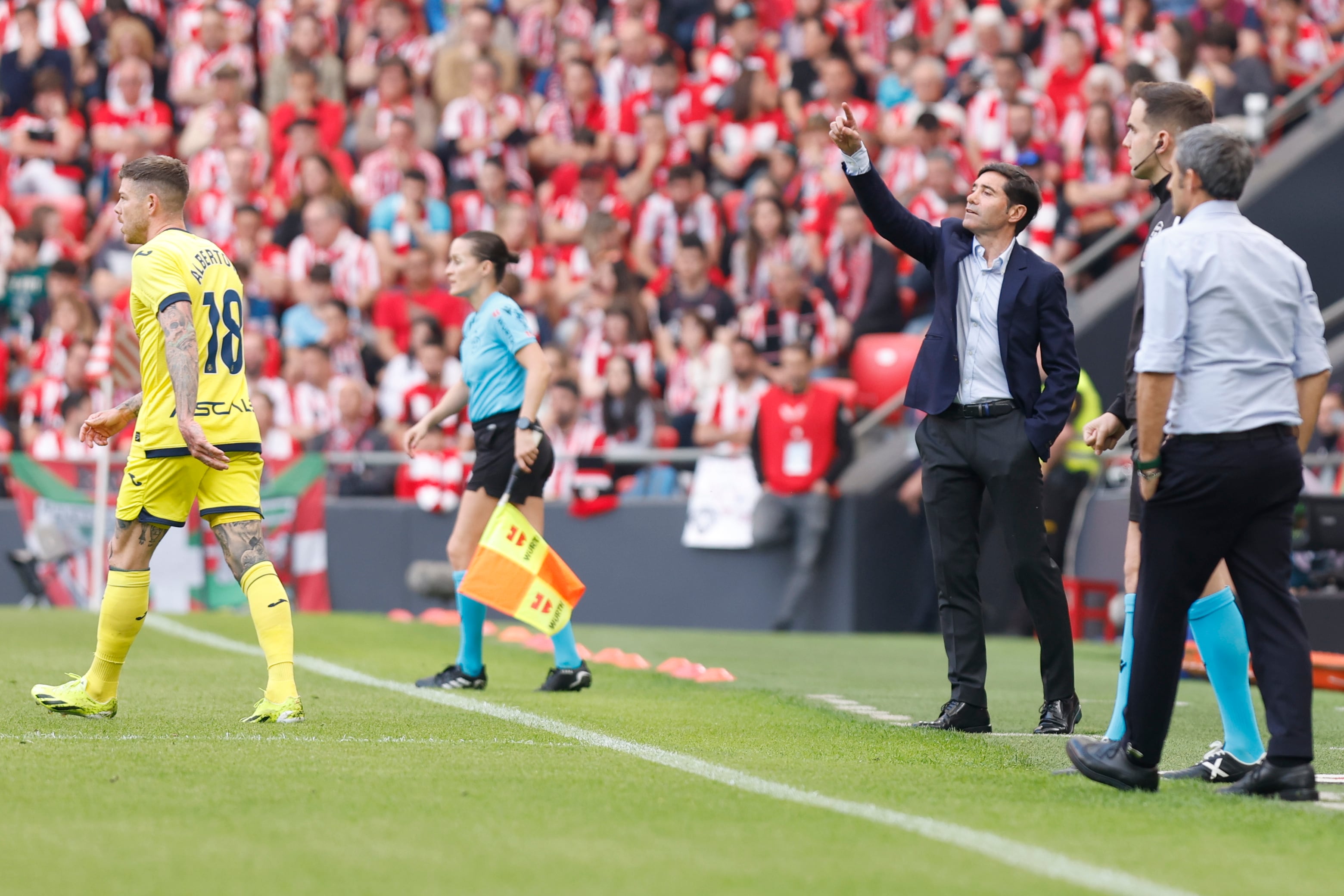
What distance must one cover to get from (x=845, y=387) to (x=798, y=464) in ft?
3.32

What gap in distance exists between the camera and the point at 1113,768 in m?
5.20

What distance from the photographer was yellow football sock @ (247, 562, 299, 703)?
6660mm

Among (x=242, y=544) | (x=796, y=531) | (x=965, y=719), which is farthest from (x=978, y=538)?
Result: (x=796, y=531)

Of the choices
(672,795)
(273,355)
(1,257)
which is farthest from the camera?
(1,257)

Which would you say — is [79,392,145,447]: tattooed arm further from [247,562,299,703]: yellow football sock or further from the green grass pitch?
the green grass pitch

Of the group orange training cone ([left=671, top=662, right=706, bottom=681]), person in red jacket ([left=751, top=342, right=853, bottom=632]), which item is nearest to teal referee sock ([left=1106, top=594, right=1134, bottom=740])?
orange training cone ([left=671, top=662, right=706, bottom=681])

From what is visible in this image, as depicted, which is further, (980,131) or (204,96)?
(204,96)

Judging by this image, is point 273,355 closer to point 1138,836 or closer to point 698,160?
point 698,160

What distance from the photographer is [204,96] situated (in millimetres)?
20062

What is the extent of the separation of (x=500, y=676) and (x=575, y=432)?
244 inches

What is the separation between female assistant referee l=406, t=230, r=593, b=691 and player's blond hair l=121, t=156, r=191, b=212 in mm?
1696

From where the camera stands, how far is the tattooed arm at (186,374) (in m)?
6.36

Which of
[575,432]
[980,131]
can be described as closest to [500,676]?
[575,432]

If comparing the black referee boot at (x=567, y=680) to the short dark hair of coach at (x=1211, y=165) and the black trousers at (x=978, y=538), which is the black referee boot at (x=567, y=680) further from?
the short dark hair of coach at (x=1211, y=165)
